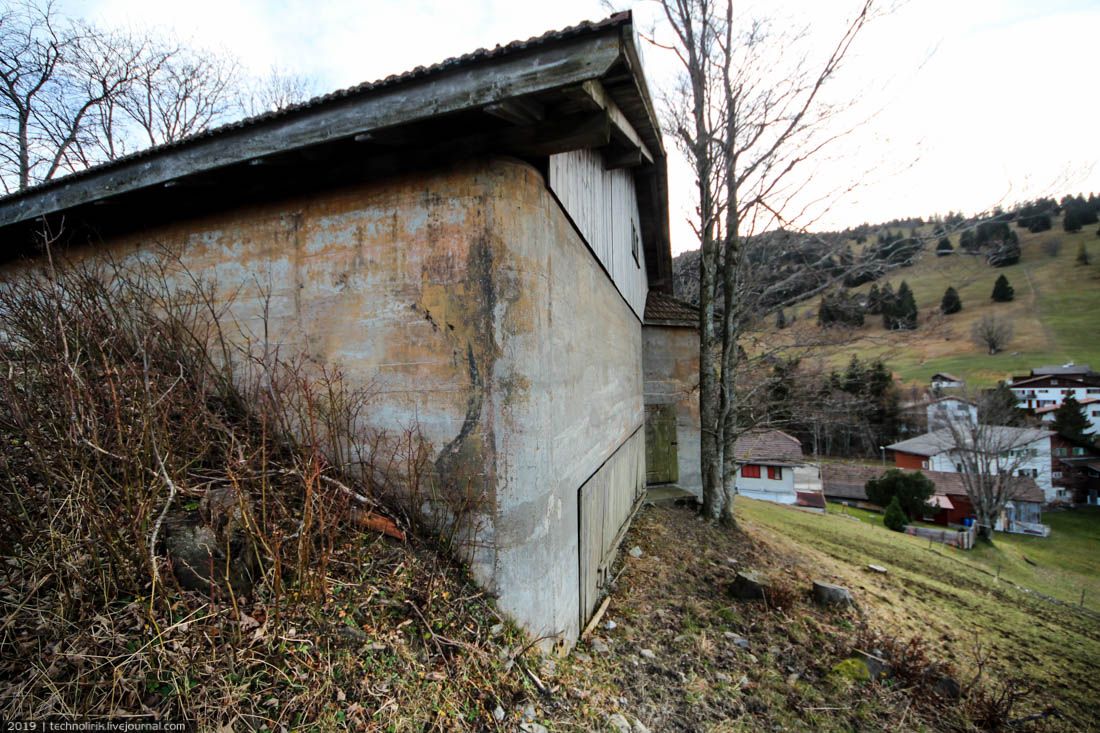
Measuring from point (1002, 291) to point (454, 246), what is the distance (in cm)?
7908

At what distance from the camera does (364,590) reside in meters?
3.12

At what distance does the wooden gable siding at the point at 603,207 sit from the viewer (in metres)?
4.53

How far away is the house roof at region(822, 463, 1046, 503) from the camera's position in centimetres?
3297

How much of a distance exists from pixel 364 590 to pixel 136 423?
199 centimetres

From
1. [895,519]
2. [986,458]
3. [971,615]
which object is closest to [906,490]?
[986,458]

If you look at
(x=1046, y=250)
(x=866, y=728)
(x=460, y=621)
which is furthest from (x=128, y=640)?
(x=1046, y=250)

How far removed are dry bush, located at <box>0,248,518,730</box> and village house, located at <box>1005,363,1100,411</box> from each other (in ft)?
220

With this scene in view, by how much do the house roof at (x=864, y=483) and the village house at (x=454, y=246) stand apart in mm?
39087

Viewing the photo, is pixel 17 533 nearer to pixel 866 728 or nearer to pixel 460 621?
pixel 460 621

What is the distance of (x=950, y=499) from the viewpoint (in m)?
33.2

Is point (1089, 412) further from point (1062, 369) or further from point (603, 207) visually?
point (603, 207)

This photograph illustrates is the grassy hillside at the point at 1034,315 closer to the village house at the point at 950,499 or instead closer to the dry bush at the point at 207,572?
the village house at the point at 950,499

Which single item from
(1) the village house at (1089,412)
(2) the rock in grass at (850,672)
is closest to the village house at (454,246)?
(2) the rock in grass at (850,672)

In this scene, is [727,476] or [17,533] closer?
[17,533]
